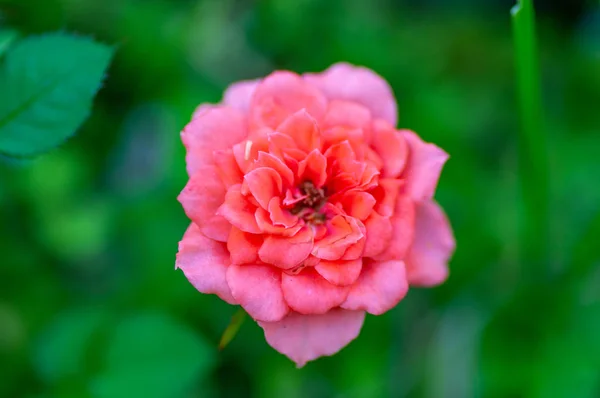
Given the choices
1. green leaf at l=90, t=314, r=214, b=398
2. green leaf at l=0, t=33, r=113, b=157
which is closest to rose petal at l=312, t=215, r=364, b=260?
green leaf at l=0, t=33, r=113, b=157

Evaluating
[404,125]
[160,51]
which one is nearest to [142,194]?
[160,51]

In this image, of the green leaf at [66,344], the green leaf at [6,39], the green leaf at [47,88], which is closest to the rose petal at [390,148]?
the green leaf at [47,88]

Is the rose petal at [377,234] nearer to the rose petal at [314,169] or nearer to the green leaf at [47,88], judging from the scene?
the rose petal at [314,169]

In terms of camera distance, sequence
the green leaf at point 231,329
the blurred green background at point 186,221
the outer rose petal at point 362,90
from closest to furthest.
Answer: the green leaf at point 231,329 → the outer rose petal at point 362,90 → the blurred green background at point 186,221

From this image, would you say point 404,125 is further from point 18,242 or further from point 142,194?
point 18,242

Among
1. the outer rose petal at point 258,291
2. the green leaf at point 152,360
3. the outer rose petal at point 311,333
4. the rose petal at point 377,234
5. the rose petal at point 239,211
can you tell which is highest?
the rose petal at point 377,234

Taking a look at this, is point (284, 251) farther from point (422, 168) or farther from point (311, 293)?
point (422, 168)

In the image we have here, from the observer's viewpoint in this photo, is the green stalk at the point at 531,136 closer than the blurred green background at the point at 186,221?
Yes
